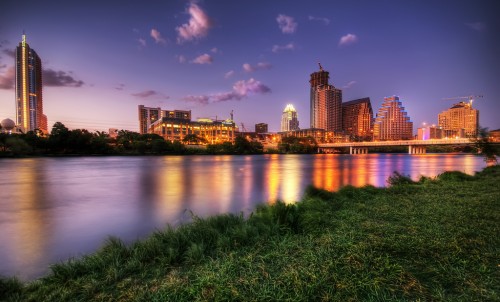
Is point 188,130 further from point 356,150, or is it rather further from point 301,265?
point 301,265

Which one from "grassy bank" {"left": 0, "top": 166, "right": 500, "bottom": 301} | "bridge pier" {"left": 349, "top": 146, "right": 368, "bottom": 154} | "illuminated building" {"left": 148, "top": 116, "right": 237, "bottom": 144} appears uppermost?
"illuminated building" {"left": 148, "top": 116, "right": 237, "bottom": 144}

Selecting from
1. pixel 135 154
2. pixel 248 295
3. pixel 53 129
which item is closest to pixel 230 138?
pixel 135 154

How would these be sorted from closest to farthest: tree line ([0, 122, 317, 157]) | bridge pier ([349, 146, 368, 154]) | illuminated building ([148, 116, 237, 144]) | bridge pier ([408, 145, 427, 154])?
1. tree line ([0, 122, 317, 157])
2. bridge pier ([408, 145, 427, 154])
3. bridge pier ([349, 146, 368, 154])
4. illuminated building ([148, 116, 237, 144])

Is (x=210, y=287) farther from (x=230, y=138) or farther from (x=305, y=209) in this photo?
(x=230, y=138)

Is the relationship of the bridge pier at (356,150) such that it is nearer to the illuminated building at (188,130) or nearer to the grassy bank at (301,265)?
the illuminated building at (188,130)

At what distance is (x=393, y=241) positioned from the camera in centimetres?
447

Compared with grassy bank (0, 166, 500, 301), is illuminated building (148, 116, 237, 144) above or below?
above

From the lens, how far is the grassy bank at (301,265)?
124 inches

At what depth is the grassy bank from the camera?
315cm

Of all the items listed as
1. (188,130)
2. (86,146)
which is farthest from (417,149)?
(86,146)

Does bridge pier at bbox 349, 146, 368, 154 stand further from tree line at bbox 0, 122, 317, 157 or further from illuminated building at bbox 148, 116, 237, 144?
illuminated building at bbox 148, 116, 237, 144

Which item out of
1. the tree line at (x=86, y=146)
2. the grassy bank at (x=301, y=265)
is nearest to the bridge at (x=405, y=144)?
Result: the tree line at (x=86, y=146)

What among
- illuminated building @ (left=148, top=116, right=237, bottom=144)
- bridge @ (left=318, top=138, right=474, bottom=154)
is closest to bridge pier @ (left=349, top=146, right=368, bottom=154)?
bridge @ (left=318, top=138, right=474, bottom=154)

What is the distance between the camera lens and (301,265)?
375 centimetres
